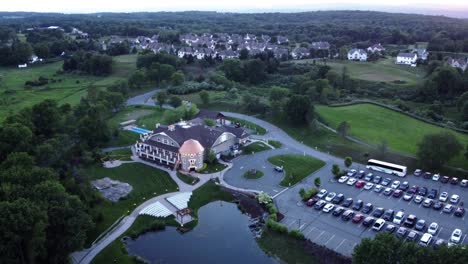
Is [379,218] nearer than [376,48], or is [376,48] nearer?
[379,218]

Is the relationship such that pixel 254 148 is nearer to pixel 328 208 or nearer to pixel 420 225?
pixel 328 208

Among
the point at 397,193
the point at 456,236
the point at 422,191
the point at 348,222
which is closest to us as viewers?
the point at 456,236

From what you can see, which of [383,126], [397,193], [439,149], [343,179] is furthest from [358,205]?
[383,126]

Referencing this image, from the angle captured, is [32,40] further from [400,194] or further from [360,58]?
[400,194]

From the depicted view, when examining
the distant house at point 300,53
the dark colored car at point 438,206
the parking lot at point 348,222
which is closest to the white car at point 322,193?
the parking lot at point 348,222

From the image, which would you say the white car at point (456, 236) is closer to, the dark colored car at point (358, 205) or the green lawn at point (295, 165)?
the dark colored car at point (358, 205)

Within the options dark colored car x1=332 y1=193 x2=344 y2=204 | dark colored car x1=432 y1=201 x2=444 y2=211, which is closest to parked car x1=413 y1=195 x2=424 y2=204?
dark colored car x1=432 y1=201 x2=444 y2=211
